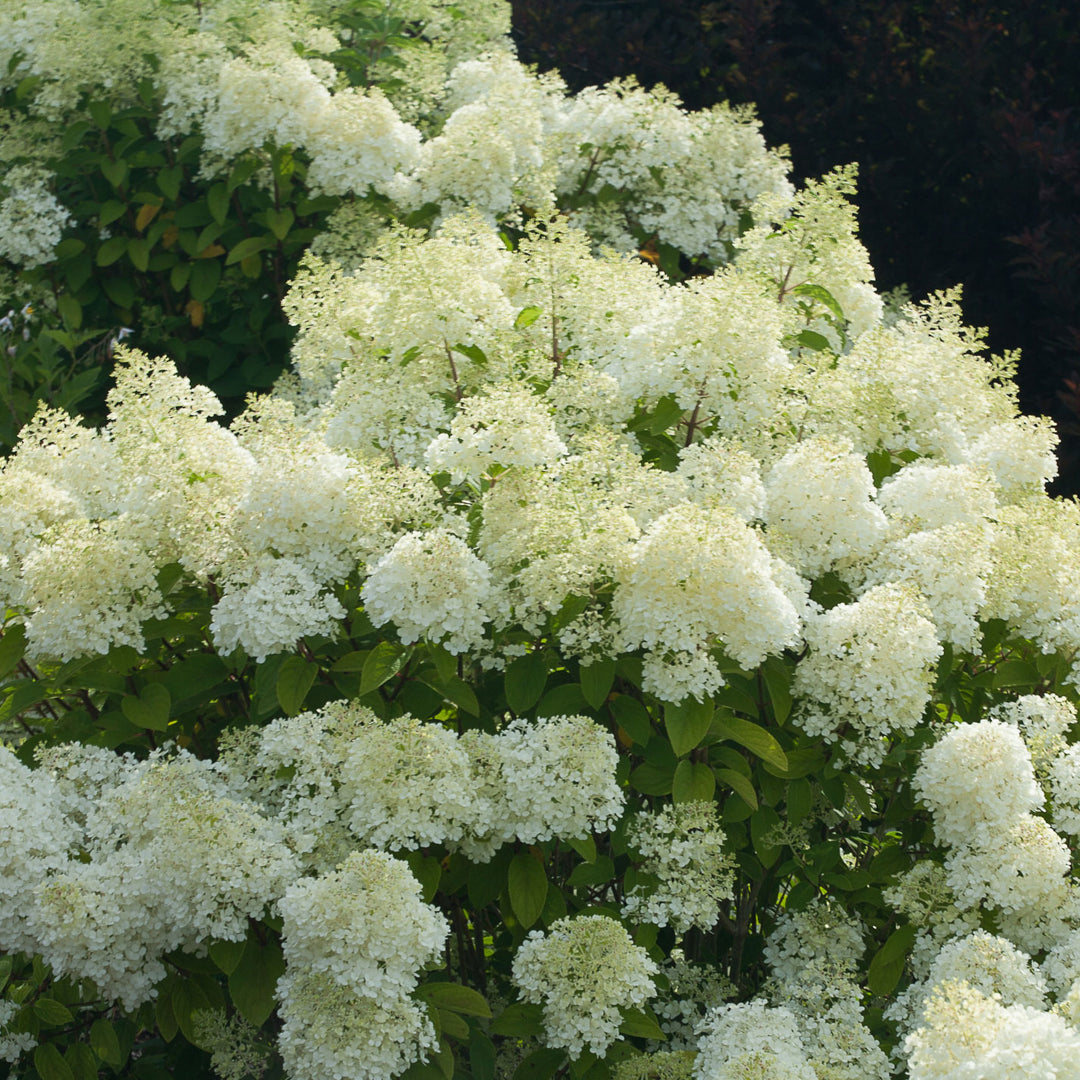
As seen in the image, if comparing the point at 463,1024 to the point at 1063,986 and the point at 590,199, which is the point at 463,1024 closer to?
the point at 1063,986

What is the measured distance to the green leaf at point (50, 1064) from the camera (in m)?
2.57

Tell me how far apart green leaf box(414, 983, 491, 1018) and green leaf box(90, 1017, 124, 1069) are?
2.20 feet

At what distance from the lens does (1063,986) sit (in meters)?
2.51

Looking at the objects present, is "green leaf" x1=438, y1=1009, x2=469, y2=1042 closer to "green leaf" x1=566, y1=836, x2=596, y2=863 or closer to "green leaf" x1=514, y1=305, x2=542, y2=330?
"green leaf" x1=566, y1=836, x2=596, y2=863

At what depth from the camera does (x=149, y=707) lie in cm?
293

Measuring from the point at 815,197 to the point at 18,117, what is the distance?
3873 millimetres

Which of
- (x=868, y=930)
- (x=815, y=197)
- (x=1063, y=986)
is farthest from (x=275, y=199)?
(x=1063, y=986)

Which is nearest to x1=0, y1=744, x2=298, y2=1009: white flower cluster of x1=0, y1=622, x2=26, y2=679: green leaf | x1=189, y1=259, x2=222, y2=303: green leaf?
x1=0, y1=622, x2=26, y2=679: green leaf

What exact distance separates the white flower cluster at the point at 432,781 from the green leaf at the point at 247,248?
10.2 ft

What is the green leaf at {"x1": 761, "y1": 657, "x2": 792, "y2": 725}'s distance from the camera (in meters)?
2.81

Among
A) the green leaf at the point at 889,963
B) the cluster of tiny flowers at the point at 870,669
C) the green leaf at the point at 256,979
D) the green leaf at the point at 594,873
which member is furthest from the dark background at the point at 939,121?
the green leaf at the point at 256,979

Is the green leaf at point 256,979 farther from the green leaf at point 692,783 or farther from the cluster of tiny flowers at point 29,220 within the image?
the cluster of tiny flowers at point 29,220

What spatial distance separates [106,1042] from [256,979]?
0.37 metres

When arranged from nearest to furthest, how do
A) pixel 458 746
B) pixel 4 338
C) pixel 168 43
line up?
pixel 458 746
pixel 4 338
pixel 168 43
